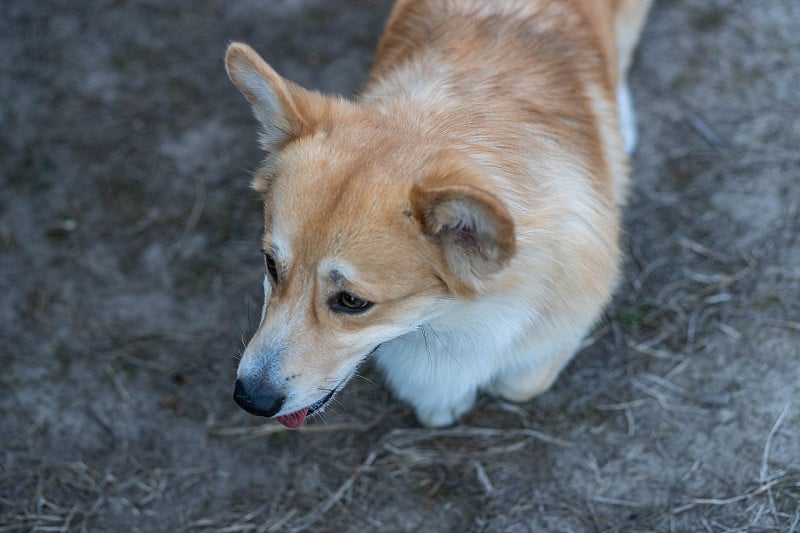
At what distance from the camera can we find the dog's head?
2.03 metres

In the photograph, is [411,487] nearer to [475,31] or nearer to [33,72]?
[475,31]

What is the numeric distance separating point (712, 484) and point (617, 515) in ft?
1.40

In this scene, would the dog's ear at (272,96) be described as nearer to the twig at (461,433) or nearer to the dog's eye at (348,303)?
the dog's eye at (348,303)

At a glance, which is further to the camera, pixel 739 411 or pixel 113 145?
pixel 113 145

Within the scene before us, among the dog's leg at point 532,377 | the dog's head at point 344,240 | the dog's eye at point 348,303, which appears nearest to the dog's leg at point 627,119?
the dog's leg at point 532,377

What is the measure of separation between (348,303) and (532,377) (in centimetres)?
112

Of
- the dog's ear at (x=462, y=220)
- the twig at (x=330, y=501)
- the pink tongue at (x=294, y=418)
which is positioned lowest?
the twig at (x=330, y=501)

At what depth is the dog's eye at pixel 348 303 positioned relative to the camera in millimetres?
2139

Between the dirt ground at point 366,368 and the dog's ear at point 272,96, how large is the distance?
1.34m

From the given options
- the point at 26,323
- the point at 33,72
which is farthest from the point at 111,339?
the point at 33,72

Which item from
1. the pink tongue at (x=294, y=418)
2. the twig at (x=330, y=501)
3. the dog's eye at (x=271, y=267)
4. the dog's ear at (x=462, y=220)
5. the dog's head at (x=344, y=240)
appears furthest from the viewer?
the twig at (x=330, y=501)

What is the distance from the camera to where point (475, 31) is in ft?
9.29

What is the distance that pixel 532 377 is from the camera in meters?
2.93

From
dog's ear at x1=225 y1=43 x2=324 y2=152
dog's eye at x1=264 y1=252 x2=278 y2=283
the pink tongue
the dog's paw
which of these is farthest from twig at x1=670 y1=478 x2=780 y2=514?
dog's ear at x1=225 y1=43 x2=324 y2=152
